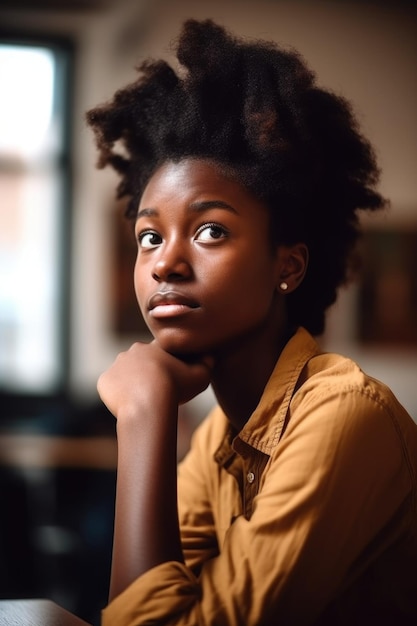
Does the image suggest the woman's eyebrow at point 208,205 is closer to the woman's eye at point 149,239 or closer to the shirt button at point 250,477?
the woman's eye at point 149,239

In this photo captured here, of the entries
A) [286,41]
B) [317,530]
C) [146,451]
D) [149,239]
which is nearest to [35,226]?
[286,41]

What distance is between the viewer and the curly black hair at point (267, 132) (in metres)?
1.26

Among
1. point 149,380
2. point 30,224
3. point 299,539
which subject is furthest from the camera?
point 30,224

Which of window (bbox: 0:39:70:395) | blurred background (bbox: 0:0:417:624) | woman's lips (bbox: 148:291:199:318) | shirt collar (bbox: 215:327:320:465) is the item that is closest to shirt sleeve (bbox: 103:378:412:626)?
shirt collar (bbox: 215:327:320:465)

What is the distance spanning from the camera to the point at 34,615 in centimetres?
120

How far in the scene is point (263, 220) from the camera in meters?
1.26

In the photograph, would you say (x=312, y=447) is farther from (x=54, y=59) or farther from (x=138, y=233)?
(x=54, y=59)

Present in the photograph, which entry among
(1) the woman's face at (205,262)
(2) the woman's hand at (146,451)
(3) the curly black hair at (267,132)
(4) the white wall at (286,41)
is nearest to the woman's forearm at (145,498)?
(2) the woman's hand at (146,451)

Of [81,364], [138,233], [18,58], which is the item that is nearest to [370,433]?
[138,233]

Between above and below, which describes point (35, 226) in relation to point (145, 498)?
above

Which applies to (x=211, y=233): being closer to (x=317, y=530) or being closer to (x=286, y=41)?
(x=317, y=530)

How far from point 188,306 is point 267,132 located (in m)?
0.29

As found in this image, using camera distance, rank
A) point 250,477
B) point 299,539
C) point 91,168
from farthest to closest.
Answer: point 91,168 → point 250,477 → point 299,539

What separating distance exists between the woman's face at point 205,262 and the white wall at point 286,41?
4.47 m
